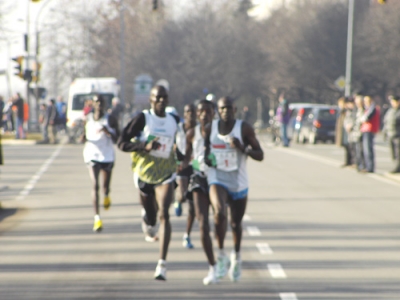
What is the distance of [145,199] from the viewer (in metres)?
9.08

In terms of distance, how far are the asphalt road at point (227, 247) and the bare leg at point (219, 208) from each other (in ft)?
1.30

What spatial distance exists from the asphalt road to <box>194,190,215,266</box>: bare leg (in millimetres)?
245

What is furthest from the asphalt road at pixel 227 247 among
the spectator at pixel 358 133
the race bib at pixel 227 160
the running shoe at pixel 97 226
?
the spectator at pixel 358 133

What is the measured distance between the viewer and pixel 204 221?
8172mm

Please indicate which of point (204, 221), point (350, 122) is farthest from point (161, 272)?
point (350, 122)

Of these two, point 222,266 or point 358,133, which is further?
point 358,133

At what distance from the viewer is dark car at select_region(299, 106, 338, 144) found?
1452 inches

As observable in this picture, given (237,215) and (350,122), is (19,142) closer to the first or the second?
(350,122)

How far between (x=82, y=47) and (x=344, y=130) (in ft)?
159

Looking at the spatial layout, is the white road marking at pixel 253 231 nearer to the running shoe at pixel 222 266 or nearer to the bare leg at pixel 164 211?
the bare leg at pixel 164 211

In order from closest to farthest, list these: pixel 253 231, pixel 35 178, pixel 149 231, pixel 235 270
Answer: pixel 235 270
pixel 149 231
pixel 253 231
pixel 35 178

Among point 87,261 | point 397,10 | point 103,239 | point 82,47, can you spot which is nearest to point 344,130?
point 103,239

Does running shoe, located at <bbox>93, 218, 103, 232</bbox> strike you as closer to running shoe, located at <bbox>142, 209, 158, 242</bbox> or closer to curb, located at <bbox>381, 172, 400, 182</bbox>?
running shoe, located at <bbox>142, 209, 158, 242</bbox>

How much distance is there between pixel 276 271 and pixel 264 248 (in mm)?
1462
